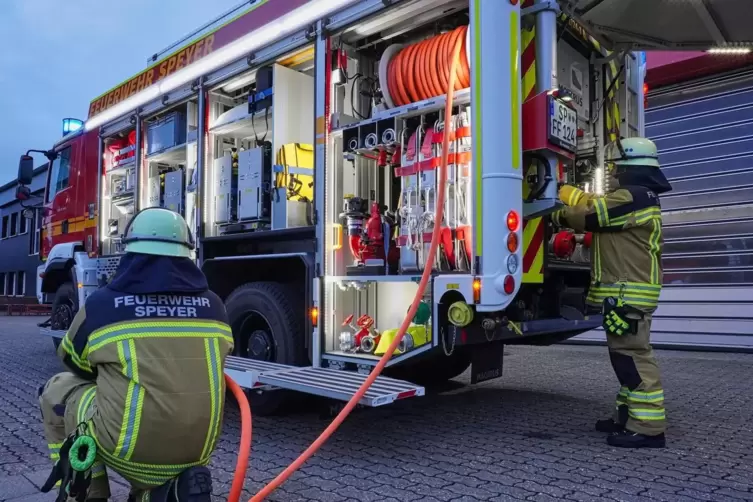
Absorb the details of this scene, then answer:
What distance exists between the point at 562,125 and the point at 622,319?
1.18 metres

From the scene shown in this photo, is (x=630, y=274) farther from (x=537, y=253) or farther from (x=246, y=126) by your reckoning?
(x=246, y=126)

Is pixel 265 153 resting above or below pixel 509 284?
above

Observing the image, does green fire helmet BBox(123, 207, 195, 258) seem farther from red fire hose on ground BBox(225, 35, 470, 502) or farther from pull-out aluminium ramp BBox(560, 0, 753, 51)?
pull-out aluminium ramp BBox(560, 0, 753, 51)

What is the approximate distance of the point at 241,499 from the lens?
9.78ft

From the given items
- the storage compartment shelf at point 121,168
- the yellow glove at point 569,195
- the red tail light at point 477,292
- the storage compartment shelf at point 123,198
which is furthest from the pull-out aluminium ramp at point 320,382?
the storage compartment shelf at point 121,168

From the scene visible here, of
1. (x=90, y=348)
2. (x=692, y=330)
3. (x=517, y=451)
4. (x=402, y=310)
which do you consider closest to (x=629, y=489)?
(x=517, y=451)

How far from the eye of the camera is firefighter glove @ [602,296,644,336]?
12.3 feet

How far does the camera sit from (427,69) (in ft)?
13.0

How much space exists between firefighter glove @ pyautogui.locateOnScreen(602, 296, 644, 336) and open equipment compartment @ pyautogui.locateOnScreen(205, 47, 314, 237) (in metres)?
2.18

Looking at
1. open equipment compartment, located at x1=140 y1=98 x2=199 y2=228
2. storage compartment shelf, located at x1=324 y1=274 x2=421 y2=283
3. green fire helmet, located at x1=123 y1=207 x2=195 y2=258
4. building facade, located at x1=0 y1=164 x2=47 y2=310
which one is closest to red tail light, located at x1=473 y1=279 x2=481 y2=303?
storage compartment shelf, located at x1=324 y1=274 x2=421 y2=283

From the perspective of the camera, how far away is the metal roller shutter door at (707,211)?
8.26 meters

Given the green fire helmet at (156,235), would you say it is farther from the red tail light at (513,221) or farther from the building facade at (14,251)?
the building facade at (14,251)

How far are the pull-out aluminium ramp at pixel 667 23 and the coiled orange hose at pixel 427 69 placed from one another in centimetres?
84

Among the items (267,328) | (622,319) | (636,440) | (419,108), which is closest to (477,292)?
(622,319)
